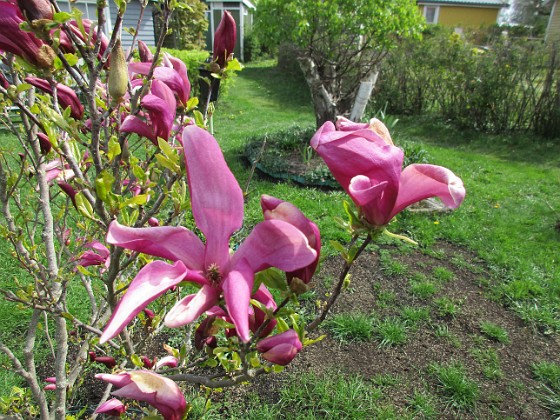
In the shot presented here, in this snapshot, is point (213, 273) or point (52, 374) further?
point (52, 374)

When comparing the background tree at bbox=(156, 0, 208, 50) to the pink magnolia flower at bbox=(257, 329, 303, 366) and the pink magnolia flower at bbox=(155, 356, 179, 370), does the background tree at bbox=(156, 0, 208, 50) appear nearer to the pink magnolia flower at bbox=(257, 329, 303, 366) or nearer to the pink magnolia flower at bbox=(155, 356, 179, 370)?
the pink magnolia flower at bbox=(155, 356, 179, 370)

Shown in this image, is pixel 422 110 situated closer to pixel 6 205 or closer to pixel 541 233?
pixel 541 233

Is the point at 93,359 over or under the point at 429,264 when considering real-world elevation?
over

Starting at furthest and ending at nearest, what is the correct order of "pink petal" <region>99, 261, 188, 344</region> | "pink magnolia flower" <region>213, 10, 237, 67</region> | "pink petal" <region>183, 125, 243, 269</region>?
1. "pink magnolia flower" <region>213, 10, 237, 67</region>
2. "pink petal" <region>183, 125, 243, 269</region>
3. "pink petal" <region>99, 261, 188, 344</region>

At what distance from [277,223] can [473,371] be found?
2477 mm

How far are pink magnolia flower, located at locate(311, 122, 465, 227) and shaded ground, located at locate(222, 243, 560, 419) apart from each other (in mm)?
1880

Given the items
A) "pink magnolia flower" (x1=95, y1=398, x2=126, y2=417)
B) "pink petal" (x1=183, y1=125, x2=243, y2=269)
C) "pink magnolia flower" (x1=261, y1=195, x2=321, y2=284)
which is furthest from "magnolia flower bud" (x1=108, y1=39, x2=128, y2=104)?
"pink magnolia flower" (x1=95, y1=398, x2=126, y2=417)

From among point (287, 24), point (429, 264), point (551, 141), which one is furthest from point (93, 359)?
point (551, 141)

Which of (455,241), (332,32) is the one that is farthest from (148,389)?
(332,32)

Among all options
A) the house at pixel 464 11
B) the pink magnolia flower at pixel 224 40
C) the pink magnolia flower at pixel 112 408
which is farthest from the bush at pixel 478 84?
the house at pixel 464 11

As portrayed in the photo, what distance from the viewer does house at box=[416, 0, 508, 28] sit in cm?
2653

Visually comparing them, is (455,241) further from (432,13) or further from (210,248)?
(432,13)

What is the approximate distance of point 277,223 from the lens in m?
0.59

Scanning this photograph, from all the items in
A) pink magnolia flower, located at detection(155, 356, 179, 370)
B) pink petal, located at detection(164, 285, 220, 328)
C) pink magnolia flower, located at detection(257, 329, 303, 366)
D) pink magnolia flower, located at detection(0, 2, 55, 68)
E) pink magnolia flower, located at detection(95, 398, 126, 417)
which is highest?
pink magnolia flower, located at detection(0, 2, 55, 68)
